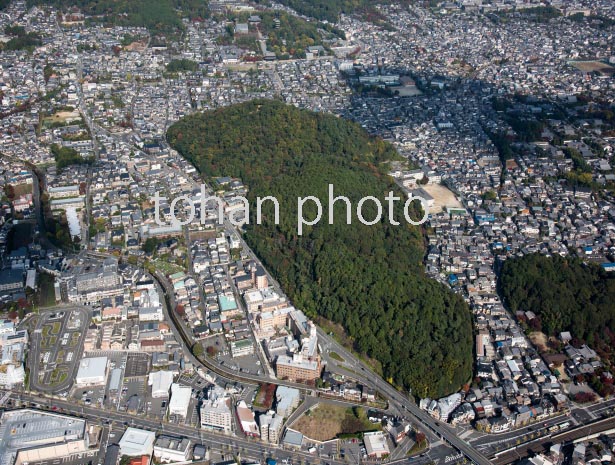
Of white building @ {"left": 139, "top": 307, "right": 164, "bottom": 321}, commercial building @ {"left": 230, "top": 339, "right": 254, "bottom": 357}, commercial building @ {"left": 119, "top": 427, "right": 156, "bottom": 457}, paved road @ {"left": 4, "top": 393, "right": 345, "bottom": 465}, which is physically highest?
white building @ {"left": 139, "top": 307, "right": 164, "bottom": 321}

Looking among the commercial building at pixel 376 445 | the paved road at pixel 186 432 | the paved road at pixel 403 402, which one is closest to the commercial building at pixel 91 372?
the paved road at pixel 186 432

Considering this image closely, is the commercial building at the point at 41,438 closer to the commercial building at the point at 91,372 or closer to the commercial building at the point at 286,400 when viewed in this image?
the commercial building at the point at 91,372

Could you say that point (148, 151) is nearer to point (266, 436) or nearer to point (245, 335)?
point (245, 335)

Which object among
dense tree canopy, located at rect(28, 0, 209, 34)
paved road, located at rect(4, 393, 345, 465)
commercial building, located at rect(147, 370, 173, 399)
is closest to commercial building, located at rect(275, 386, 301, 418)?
paved road, located at rect(4, 393, 345, 465)

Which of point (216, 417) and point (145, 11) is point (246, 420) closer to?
point (216, 417)

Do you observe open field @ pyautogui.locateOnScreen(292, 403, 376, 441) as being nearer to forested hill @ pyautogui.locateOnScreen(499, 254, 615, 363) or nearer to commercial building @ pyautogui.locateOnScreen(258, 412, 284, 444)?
commercial building @ pyautogui.locateOnScreen(258, 412, 284, 444)

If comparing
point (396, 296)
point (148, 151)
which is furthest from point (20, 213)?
point (396, 296)
